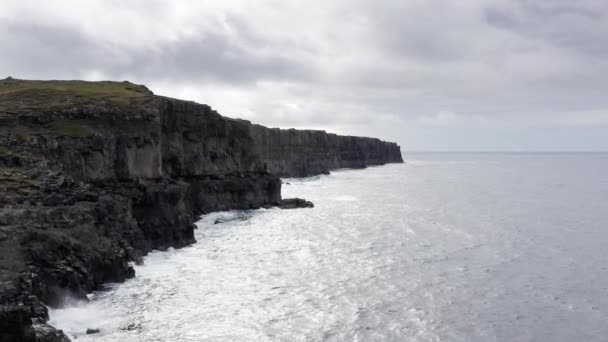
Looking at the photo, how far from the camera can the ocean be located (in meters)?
31.7

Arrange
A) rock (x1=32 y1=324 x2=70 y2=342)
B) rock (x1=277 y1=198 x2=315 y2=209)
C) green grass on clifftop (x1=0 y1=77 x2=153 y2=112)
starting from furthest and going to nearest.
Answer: rock (x1=277 y1=198 x2=315 y2=209) < green grass on clifftop (x1=0 y1=77 x2=153 y2=112) < rock (x1=32 y1=324 x2=70 y2=342)

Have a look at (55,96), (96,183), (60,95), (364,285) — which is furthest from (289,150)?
(364,285)

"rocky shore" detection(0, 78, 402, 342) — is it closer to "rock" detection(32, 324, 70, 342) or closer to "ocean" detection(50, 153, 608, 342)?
"rock" detection(32, 324, 70, 342)

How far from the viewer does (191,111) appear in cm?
7912

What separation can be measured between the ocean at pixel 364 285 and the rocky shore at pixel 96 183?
2595 millimetres

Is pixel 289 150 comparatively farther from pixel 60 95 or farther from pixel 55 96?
pixel 55 96

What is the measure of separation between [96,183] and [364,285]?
93.9ft

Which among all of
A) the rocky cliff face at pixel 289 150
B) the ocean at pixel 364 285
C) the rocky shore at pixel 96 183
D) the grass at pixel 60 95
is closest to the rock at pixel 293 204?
the rocky shore at pixel 96 183

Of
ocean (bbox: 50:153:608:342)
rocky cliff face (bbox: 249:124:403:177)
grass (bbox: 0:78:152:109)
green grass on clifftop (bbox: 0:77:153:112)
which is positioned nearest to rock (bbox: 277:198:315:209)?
ocean (bbox: 50:153:608:342)

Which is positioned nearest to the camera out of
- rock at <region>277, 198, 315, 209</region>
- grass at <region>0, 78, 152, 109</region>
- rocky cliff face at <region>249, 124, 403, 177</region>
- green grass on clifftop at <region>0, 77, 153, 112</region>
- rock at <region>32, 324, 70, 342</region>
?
rock at <region>32, 324, 70, 342</region>

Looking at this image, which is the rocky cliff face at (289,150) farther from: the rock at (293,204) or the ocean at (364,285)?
A: the ocean at (364,285)

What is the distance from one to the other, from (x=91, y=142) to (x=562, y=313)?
4388 cm

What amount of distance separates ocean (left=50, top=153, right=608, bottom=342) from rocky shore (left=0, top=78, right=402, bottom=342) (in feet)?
8.52

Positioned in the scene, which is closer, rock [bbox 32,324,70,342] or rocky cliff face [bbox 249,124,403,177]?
rock [bbox 32,324,70,342]
